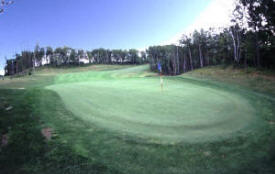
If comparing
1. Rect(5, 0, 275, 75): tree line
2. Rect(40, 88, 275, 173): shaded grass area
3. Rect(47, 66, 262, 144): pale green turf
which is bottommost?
Rect(40, 88, 275, 173): shaded grass area

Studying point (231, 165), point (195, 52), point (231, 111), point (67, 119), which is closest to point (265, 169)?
point (231, 165)

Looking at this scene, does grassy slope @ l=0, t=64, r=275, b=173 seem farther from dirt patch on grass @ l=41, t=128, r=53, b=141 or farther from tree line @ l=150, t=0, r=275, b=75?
tree line @ l=150, t=0, r=275, b=75

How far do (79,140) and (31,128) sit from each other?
79.3 inches

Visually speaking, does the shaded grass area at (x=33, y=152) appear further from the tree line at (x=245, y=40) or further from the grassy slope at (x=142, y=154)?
the tree line at (x=245, y=40)

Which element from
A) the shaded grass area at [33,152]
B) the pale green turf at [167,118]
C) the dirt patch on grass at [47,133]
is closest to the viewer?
the shaded grass area at [33,152]

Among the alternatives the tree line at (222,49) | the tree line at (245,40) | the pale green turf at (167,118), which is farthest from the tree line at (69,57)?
the pale green turf at (167,118)

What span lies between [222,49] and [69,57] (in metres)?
73.6

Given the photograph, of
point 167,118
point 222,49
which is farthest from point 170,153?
point 222,49

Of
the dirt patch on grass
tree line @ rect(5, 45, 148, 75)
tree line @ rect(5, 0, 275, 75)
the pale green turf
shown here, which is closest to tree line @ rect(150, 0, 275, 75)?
tree line @ rect(5, 0, 275, 75)

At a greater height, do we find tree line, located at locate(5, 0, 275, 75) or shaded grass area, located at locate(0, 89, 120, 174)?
tree line, located at locate(5, 0, 275, 75)

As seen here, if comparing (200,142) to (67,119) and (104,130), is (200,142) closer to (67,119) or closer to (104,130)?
(104,130)

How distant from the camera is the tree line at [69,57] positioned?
84.1 metres

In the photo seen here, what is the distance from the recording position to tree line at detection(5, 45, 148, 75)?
3312 inches

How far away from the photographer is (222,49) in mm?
41125
